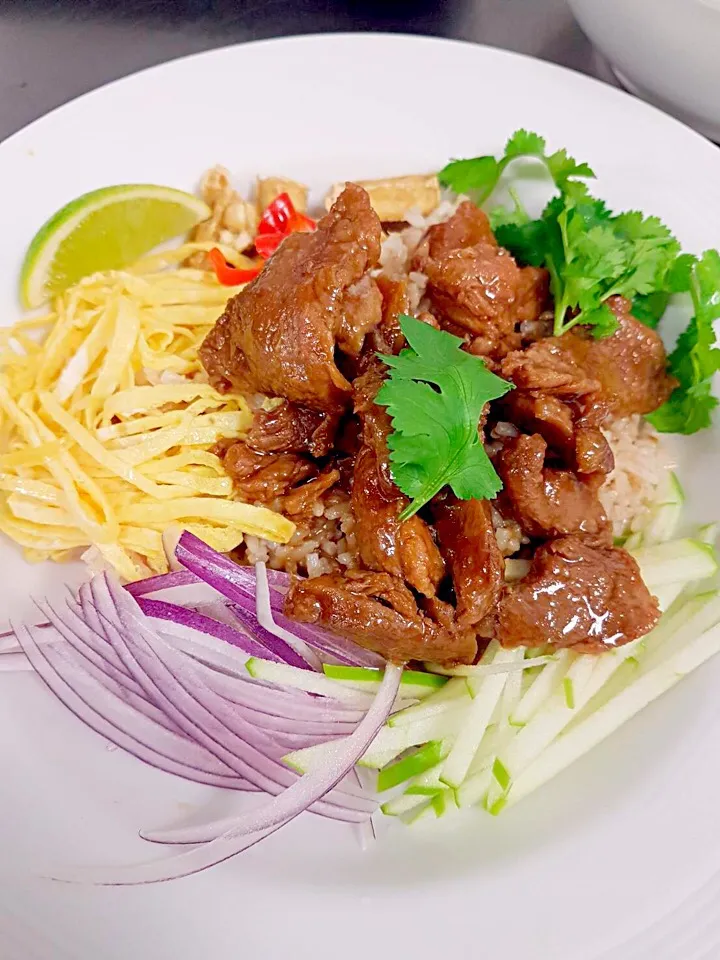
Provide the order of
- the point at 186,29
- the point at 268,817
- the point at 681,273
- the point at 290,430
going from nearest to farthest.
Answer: the point at 268,817 < the point at 290,430 < the point at 681,273 < the point at 186,29

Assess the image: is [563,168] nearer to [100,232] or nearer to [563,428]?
[563,428]

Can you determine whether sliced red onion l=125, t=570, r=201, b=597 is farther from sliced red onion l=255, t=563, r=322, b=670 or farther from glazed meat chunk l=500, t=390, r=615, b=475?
glazed meat chunk l=500, t=390, r=615, b=475

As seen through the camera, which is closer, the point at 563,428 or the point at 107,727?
the point at 107,727

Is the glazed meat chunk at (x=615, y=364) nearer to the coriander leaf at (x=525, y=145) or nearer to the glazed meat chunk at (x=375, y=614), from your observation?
the coriander leaf at (x=525, y=145)

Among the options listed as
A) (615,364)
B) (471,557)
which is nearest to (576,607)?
(471,557)

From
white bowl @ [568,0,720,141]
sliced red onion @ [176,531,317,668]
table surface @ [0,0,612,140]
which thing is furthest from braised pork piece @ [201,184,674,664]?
table surface @ [0,0,612,140]

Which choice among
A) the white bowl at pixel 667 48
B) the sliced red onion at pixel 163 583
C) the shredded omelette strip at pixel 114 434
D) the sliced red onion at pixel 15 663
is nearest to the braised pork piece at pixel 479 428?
the shredded omelette strip at pixel 114 434

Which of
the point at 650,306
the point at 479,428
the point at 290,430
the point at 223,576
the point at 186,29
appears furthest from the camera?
the point at 186,29
